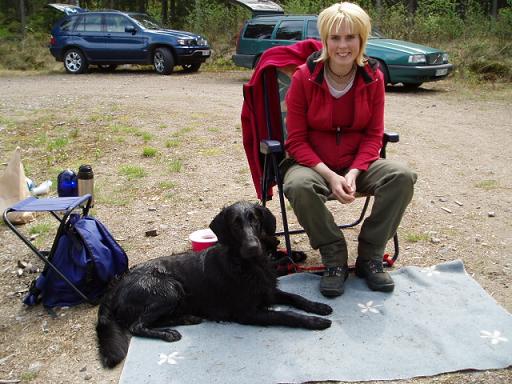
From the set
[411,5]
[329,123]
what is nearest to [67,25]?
[411,5]

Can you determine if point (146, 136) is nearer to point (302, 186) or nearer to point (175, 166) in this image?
point (175, 166)

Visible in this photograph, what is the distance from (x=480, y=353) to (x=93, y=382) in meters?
1.98

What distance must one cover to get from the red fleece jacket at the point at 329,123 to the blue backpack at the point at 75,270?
1.41 m

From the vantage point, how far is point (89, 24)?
15180mm

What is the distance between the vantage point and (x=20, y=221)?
4848mm

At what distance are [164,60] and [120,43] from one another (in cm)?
140

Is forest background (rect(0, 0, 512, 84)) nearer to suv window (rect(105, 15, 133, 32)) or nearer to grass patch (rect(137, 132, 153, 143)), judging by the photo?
suv window (rect(105, 15, 133, 32))

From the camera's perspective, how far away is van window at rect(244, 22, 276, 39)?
12.6m

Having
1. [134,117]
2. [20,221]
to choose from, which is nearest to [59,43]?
[134,117]

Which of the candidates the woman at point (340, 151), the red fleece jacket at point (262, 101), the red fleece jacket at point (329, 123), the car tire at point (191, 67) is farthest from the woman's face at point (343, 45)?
the car tire at point (191, 67)

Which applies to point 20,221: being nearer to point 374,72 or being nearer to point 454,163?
point 374,72

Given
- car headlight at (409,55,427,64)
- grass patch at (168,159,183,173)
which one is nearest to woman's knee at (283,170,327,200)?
grass patch at (168,159,183,173)

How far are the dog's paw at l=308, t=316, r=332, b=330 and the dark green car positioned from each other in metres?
8.43

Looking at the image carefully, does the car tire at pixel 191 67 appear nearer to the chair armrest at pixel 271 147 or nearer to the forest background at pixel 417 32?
the forest background at pixel 417 32
